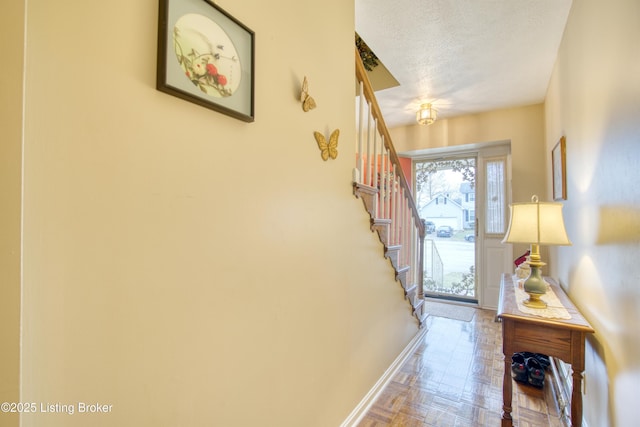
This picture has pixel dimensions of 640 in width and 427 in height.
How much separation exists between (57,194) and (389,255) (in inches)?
78.1

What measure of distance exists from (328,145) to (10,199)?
3.93 feet

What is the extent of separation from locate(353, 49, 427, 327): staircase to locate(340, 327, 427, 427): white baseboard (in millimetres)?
341

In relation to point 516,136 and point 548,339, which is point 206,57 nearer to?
point 548,339

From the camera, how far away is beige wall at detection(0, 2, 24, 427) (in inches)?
20.5

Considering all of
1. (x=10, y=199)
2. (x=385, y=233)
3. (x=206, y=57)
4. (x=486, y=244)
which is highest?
(x=206, y=57)

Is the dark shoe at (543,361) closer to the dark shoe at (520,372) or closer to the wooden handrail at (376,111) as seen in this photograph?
the dark shoe at (520,372)

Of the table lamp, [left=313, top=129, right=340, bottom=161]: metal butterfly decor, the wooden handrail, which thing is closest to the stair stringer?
[left=313, top=129, right=340, bottom=161]: metal butterfly decor

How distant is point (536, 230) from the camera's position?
162cm

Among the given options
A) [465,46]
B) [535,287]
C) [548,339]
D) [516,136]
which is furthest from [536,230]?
[516,136]

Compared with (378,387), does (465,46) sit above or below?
above

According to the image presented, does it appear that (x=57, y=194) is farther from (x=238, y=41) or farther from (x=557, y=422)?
(x=557, y=422)

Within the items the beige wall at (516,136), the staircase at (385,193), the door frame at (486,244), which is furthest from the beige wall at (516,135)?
the staircase at (385,193)

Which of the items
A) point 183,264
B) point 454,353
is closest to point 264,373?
point 183,264

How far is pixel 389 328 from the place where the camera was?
2258mm
